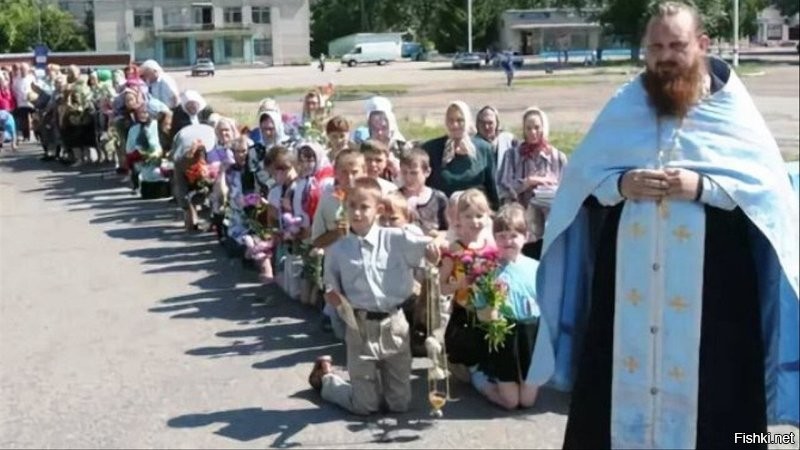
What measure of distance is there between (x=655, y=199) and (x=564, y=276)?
554 mm

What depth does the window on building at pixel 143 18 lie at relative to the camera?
327ft

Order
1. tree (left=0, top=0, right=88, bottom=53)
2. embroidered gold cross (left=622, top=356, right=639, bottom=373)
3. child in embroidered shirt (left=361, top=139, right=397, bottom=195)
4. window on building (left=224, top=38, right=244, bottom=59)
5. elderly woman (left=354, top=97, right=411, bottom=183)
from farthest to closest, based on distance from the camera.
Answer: window on building (left=224, top=38, right=244, bottom=59), tree (left=0, top=0, right=88, bottom=53), elderly woman (left=354, top=97, right=411, bottom=183), child in embroidered shirt (left=361, top=139, right=397, bottom=195), embroidered gold cross (left=622, top=356, right=639, bottom=373)

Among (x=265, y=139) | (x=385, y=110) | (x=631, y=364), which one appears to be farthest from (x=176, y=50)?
(x=631, y=364)

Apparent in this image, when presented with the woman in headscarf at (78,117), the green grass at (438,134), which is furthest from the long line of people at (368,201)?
the green grass at (438,134)

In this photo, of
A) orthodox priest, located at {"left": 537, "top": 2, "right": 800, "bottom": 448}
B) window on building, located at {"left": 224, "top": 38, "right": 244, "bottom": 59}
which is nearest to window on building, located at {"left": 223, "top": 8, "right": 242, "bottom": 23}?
window on building, located at {"left": 224, "top": 38, "right": 244, "bottom": 59}

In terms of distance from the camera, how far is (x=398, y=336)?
715 cm

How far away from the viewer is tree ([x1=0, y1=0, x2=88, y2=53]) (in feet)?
233

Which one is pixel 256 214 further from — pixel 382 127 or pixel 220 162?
pixel 220 162

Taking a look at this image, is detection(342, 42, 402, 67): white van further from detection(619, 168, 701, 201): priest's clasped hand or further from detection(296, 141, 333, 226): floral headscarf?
detection(619, 168, 701, 201): priest's clasped hand

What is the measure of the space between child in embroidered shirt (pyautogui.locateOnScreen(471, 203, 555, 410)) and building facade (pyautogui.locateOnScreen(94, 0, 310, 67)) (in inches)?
3662

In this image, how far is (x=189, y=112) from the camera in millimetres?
15828

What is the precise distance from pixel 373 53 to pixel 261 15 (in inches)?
490

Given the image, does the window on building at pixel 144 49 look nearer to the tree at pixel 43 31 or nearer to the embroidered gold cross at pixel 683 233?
the tree at pixel 43 31

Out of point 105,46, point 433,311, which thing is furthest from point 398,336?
point 105,46
